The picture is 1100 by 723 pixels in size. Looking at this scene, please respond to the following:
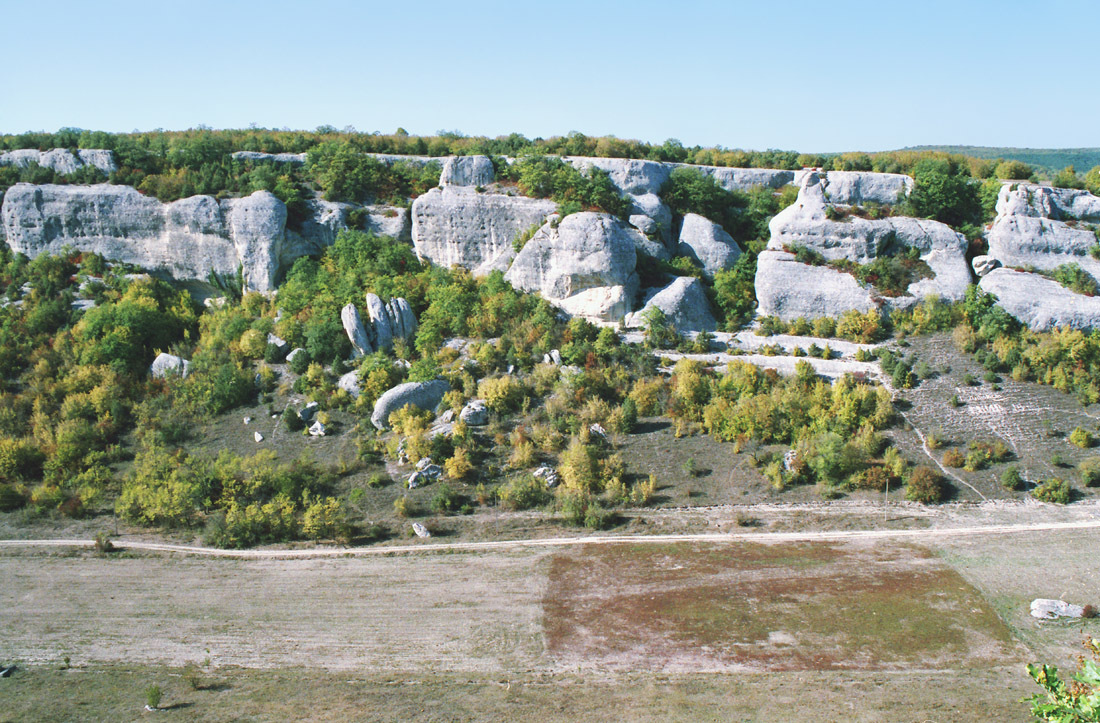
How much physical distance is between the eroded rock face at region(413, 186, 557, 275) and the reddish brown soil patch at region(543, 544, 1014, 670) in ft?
58.1

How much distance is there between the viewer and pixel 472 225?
111ft

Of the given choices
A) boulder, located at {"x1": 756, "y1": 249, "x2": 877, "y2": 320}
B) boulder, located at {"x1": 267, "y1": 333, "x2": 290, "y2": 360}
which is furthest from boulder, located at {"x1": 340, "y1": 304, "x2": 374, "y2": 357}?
boulder, located at {"x1": 756, "y1": 249, "x2": 877, "y2": 320}

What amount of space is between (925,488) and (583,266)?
15.6 meters

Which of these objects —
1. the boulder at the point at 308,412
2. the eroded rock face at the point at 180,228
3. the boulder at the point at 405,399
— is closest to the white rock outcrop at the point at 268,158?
the eroded rock face at the point at 180,228

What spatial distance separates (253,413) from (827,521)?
21.4 metres

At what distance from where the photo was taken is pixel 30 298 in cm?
3300

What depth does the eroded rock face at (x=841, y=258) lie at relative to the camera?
97.0ft

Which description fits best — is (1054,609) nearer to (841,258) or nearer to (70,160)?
(841,258)

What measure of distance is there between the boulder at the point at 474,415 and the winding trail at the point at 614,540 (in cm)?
602

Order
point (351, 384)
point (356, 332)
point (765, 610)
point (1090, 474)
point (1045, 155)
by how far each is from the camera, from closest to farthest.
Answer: point (765, 610), point (1090, 474), point (351, 384), point (356, 332), point (1045, 155)

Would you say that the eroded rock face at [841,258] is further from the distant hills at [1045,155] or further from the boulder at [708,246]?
the distant hills at [1045,155]

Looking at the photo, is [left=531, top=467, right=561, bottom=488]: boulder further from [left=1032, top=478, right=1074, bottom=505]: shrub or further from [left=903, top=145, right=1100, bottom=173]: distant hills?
[left=903, top=145, right=1100, bottom=173]: distant hills

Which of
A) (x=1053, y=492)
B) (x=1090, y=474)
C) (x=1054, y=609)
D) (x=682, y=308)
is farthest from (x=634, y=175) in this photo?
(x=1054, y=609)

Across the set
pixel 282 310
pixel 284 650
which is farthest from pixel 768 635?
pixel 282 310
